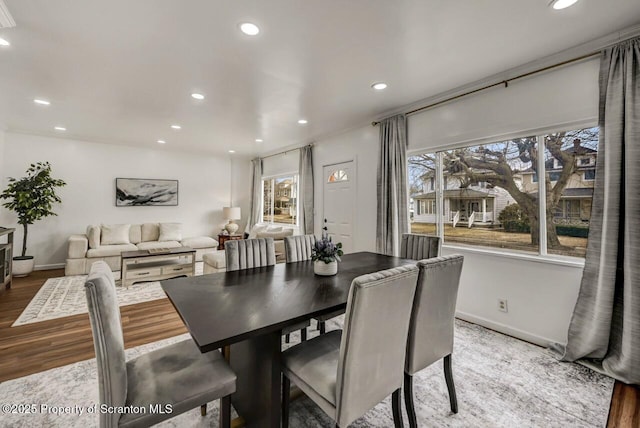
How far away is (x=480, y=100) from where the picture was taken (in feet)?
9.72

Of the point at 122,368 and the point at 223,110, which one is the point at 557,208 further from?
the point at 223,110

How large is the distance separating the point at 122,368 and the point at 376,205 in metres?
3.45

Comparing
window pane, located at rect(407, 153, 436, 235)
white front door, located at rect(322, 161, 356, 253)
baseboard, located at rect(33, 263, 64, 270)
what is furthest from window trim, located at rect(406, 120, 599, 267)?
baseboard, located at rect(33, 263, 64, 270)

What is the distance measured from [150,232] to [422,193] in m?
5.57

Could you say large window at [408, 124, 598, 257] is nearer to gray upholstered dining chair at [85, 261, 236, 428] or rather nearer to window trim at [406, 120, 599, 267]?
window trim at [406, 120, 599, 267]

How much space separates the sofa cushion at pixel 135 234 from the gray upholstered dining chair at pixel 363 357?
5681 millimetres

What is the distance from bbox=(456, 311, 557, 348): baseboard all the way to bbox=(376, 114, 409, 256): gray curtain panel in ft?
3.50

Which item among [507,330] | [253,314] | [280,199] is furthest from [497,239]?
[280,199]

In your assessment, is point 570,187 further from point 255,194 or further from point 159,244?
point 159,244

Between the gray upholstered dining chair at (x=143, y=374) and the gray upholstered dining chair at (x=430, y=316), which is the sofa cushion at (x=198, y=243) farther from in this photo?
the gray upholstered dining chair at (x=430, y=316)

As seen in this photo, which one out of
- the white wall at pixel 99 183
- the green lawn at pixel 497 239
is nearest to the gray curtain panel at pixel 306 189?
the green lawn at pixel 497 239

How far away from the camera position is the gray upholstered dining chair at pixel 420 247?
2766mm

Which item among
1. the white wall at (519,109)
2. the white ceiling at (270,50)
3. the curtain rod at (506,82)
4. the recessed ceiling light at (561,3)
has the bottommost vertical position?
the white wall at (519,109)

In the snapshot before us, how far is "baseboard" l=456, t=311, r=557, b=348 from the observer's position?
100 inches
